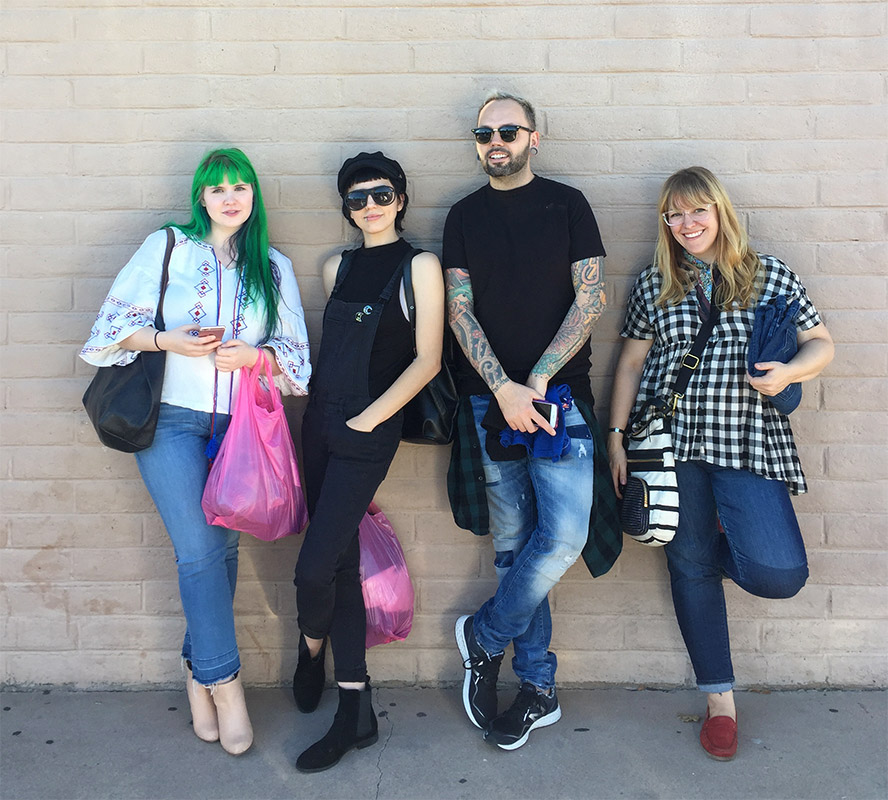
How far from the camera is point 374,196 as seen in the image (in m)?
2.98

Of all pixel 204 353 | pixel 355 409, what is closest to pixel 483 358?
pixel 355 409

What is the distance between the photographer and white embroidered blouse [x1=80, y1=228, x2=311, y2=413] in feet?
9.37

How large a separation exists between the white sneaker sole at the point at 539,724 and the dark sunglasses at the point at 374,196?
83.0 inches

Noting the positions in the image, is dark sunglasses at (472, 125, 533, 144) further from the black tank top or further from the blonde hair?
the blonde hair

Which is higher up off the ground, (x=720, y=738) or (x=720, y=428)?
(x=720, y=428)

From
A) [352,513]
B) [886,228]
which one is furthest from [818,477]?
[352,513]

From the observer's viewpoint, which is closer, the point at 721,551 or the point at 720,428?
the point at 720,428

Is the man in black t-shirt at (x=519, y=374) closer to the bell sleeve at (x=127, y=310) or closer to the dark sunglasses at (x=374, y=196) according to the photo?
the dark sunglasses at (x=374, y=196)

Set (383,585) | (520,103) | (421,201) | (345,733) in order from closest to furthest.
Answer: (345,733) < (520,103) < (383,585) < (421,201)

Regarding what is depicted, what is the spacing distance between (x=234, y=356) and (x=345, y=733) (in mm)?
1466

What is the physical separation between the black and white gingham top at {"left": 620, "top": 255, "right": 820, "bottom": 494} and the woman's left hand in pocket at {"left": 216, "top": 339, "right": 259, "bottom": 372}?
161 cm

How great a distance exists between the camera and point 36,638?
3.46 metres

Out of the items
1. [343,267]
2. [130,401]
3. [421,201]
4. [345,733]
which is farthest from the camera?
[421,201]

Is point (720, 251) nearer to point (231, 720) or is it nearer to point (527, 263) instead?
point (527, 263)
